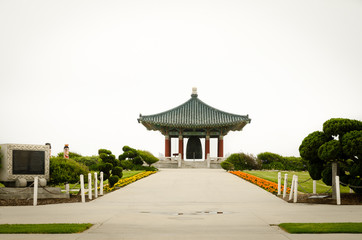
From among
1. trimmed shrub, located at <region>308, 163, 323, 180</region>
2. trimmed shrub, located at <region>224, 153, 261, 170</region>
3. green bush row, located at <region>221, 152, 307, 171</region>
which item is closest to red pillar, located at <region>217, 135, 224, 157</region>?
green bush row, located at <region>221, 152, 307, 171</region>

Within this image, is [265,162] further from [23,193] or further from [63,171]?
[23,193]

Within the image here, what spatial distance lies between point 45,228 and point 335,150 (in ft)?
38.0

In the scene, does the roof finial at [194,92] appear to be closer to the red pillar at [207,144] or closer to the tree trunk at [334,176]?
the red pillar at [207,144]

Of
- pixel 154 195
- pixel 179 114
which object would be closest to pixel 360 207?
pixel 154 195

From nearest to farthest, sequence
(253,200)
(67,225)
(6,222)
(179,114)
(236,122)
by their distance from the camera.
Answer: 1. (67,225)
2. (6,222)
3. (253,200)
4. (236,122)
5. (179,114)

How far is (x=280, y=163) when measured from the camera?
49438 mm

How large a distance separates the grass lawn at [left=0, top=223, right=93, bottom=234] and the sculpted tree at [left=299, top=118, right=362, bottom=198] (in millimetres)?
10707

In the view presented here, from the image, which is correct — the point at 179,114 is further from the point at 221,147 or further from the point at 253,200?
the point at 253,200

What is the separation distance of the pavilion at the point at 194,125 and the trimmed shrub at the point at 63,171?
36.0 m

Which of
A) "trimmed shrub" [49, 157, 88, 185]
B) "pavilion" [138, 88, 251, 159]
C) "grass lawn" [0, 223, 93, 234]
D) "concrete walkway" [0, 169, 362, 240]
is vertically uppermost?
"pavilion" [138, 88, 251, 159]

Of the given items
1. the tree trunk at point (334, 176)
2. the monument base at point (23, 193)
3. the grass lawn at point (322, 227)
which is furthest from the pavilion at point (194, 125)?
the grass lawn at point (322, 227)

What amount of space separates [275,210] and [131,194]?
805 cm

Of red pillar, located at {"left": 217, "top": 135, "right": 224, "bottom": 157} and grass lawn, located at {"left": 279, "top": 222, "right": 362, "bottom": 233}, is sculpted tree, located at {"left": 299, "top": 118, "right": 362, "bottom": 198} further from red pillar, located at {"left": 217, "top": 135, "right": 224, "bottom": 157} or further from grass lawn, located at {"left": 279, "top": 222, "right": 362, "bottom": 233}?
red pillar, located at {"left": 217, "top": 135, "right": 224, "bottom": 157}

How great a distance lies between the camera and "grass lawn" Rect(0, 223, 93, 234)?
9.71 m
